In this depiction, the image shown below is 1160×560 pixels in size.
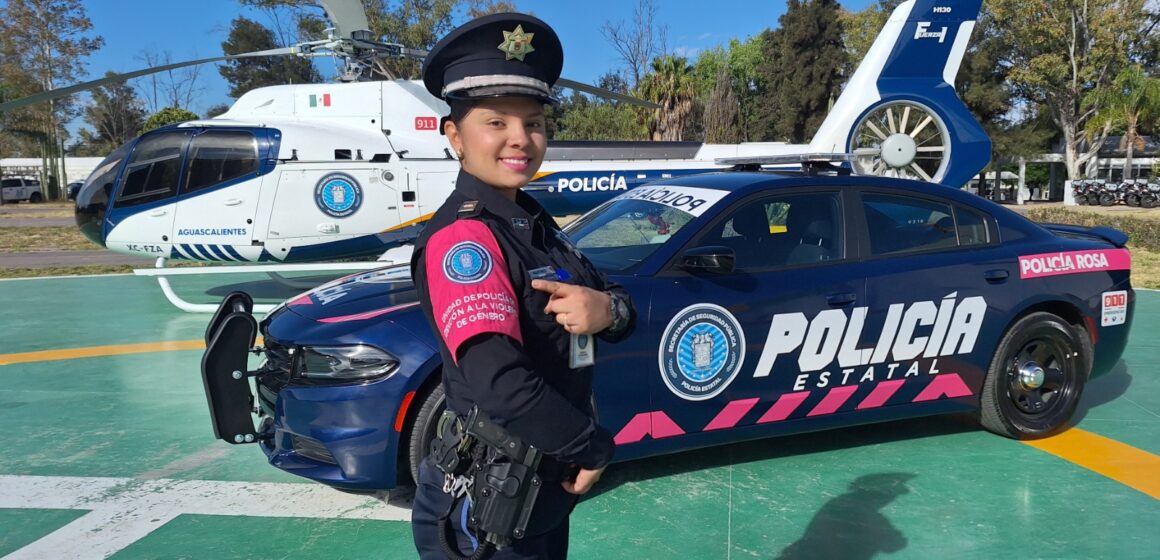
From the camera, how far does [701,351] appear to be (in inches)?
140

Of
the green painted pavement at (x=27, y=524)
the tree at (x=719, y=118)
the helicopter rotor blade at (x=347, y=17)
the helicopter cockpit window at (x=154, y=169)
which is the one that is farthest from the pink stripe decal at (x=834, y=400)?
the tree at (x=719, y=118)

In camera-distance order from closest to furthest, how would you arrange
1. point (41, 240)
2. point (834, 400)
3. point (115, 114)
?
point (834, 400)
point (41, 240)
point (115, 114)

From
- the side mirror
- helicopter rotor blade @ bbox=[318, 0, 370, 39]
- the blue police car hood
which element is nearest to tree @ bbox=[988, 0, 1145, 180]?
helicopter rotor blade @ bbox=[318, 0, 370, 39]

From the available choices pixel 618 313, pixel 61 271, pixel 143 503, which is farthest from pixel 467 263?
pixel 61 271

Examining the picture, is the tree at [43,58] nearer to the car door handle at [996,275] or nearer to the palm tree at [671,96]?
the palm tree at [671,96]

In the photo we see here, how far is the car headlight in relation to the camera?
3232mm

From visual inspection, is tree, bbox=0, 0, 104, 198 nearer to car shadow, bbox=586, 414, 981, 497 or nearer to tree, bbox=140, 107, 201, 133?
tree, bbox=140, 107, 201, 133

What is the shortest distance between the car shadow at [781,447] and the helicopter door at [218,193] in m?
6.34

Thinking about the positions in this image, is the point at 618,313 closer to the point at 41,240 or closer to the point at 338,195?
the point at 338,195

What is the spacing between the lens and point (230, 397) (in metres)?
3.34

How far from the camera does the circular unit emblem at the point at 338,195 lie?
8789 millimetres

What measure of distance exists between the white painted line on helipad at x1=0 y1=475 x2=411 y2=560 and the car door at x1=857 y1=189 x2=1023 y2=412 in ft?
8.41

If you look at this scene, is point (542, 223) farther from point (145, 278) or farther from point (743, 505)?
point (145, 278)

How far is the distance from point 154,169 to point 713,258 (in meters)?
7.49
